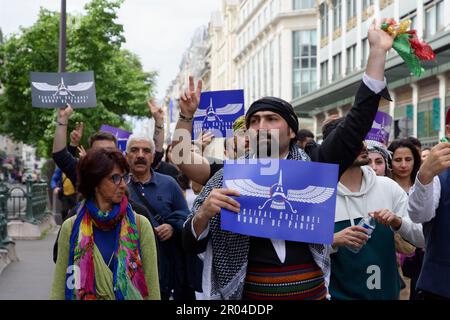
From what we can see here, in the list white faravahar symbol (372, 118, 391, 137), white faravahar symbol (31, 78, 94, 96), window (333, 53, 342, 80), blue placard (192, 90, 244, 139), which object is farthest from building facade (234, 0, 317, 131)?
blue placard (192, 90, 244, 139)

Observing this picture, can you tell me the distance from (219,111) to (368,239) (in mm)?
2709

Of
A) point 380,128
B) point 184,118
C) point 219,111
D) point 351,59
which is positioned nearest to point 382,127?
point 380,128

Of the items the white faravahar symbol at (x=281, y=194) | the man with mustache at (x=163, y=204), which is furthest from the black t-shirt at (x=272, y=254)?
the man with mustache at (x=163, y=204)

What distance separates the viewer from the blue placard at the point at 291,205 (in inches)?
143

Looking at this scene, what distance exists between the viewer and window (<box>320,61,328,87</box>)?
46.4 metres

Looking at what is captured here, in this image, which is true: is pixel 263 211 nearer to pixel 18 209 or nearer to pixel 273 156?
pixel 273 156

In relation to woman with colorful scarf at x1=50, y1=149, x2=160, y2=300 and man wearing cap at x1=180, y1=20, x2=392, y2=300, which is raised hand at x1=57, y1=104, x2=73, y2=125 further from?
man wearing cap at x1=180, y1=20, x2=392, y2=300

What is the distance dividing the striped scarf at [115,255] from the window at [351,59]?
3673 cm

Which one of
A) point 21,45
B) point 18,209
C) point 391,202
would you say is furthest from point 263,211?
point 21,45

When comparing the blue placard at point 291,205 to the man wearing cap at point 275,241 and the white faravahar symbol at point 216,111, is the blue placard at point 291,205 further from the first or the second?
the white faravahar symbol at point 216,111

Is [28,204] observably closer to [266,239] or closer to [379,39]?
[266,239]

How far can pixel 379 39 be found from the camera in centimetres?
368

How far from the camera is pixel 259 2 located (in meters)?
70.1

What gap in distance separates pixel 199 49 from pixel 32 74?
115 m
